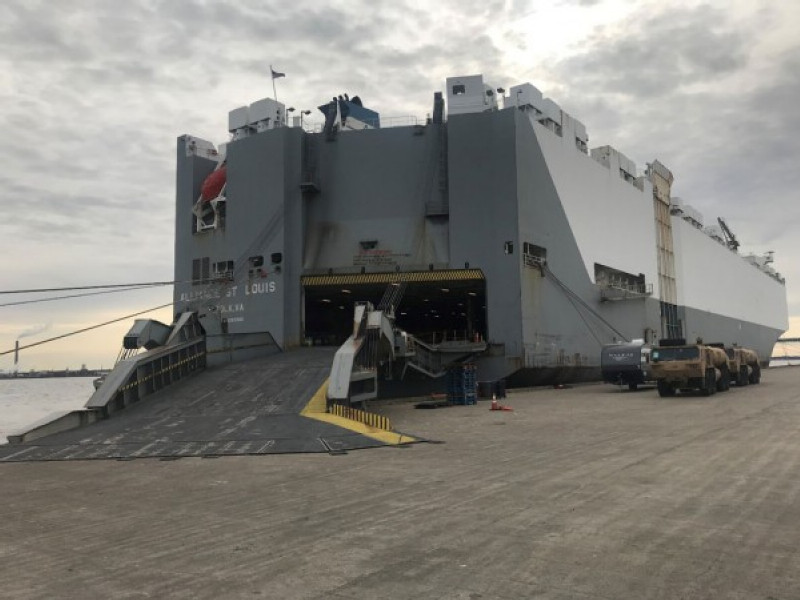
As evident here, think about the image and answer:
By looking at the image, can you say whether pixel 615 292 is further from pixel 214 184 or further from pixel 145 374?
pixel 145 374

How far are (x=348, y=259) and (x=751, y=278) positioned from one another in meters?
64.0

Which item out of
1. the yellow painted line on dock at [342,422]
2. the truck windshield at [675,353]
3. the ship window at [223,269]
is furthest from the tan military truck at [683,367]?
the ship window at [223,269]

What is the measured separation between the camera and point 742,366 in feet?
110

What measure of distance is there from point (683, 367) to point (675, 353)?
65 cm

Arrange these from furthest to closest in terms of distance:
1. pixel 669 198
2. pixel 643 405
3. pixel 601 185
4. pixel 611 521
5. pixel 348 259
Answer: pixel 669 198 → pixel 601 185 → pixel 348 259 → pixel 643 405 → pixel 611 521

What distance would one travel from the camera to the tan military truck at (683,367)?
85.7ft

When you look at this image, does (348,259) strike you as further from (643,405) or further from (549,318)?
(643,405)

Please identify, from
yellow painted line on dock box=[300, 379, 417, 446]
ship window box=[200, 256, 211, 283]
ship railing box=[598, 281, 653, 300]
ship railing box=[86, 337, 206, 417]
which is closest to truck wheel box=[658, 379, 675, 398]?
ship railing box=[598, 281, 653, 300]

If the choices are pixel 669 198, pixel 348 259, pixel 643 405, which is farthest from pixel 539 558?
pixel 669 198

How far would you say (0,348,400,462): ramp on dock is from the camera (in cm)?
1382

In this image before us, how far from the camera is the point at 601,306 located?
129ft

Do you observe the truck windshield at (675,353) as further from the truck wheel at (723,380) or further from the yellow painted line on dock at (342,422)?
the yellow painted line on dock at (342,422)

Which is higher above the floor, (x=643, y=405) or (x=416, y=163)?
(x=416, y=163)

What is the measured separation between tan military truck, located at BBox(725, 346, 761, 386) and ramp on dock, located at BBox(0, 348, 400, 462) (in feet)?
66.7
